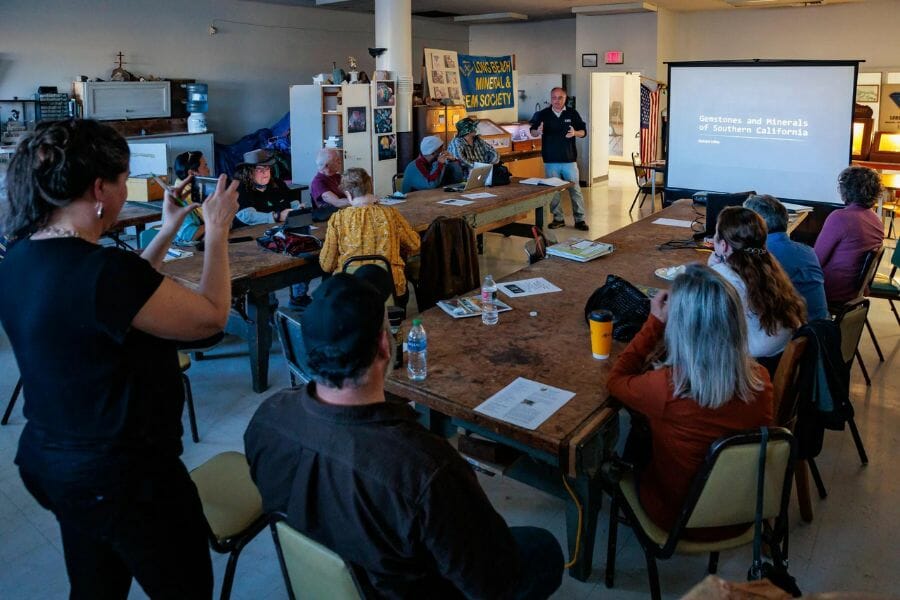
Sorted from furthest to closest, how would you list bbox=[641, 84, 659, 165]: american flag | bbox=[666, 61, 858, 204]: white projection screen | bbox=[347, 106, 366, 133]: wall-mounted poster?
bbox=[641, 84, 659, 165]: american flag, bbox=[347, 106, 366, 133]: wall-mounted poster, bbox=[666, 61, 858, 204]: white projection screen

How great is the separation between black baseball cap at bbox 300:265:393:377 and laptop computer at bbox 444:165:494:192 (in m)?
5.22

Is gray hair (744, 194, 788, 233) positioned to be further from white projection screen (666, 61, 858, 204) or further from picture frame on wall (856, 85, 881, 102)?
picture frame on wall (856, 85, 881, 102)

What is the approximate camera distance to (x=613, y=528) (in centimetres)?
254

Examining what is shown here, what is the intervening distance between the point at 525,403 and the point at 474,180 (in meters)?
4.57

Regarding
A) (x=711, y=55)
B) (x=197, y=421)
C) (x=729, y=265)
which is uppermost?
(x=711, y=55)

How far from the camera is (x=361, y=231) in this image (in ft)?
14.5

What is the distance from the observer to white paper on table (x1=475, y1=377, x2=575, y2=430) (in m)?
2.32

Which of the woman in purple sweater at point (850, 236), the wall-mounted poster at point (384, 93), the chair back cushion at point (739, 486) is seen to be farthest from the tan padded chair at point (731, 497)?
the wall-mounted poster at point (384, 93)

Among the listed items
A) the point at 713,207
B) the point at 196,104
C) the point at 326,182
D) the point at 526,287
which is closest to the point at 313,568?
the point at 526,287

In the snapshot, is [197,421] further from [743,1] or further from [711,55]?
[711,55]

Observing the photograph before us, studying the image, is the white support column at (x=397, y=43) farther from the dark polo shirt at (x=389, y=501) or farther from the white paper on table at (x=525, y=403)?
the dark polo shirt at (x=389, y=501)

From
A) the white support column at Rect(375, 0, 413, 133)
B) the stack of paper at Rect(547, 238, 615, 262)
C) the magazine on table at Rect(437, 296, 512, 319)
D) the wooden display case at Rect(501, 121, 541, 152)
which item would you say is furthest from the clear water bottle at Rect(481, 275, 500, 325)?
the wooden display case at Rect(501, 121, 541, 152)

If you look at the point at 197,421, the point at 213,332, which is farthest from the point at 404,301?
the point at 213,332

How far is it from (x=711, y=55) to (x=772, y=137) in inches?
249
